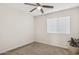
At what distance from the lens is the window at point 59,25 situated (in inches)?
55.8

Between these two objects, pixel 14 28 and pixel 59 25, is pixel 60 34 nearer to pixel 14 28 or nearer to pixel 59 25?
pixel 59 25

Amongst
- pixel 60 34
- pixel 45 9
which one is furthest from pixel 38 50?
pixel 45 9

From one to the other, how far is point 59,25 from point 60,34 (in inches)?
6.5

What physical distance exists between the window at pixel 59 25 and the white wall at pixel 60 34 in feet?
0.19

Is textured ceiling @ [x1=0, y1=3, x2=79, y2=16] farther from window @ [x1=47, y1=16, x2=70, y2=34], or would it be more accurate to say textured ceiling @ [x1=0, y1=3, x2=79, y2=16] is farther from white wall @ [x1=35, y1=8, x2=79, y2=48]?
window @ [x1=47, y1=16, x2=70, y2=34]

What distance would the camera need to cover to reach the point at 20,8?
1421 mm

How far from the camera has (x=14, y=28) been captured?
1440mm

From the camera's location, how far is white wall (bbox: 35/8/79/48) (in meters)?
1.40

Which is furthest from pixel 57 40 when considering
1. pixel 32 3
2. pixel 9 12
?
pixel 9 12

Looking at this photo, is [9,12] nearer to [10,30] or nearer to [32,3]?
[10,30]

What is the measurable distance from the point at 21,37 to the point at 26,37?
9 cm

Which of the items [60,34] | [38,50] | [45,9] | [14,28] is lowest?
[38,50]

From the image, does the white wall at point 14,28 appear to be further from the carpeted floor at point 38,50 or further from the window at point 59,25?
the window at point 59,25

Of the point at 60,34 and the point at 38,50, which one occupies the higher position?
the point at 60,34
